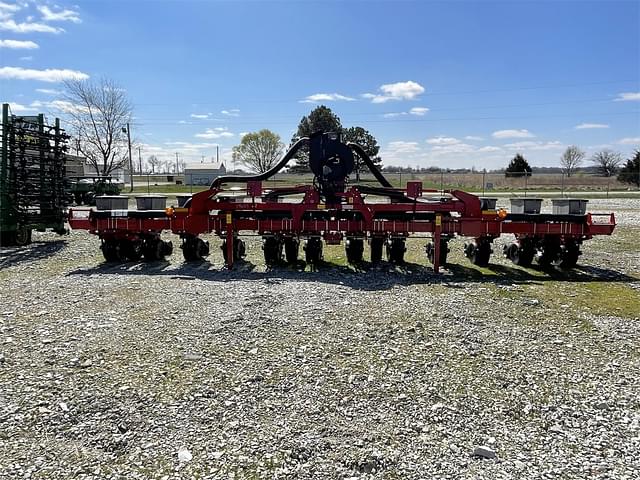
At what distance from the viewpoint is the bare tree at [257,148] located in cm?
7975

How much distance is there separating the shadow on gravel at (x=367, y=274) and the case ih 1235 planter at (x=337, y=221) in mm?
407

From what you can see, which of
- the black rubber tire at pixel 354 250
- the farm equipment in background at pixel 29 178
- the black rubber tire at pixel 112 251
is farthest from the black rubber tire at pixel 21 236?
the black rubber tire at pixel 354 250

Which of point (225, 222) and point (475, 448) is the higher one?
point (225, 222)

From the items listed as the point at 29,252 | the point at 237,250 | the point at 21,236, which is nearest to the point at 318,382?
the point at 237,250

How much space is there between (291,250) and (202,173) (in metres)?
70.5

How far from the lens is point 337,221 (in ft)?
33.1

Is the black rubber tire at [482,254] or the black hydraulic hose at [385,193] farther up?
the black hydraulic hose at [385,193]

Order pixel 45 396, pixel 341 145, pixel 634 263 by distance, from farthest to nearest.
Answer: pixel 634 263
pixel 341 145
pixel 45 396

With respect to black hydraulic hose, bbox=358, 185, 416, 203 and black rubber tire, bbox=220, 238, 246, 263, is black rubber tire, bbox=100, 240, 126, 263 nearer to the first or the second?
black rubber tire, bbox=220, 238, 246, 263

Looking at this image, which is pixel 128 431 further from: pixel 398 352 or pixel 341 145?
pixel 341 145

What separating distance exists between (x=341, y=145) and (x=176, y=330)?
571cm

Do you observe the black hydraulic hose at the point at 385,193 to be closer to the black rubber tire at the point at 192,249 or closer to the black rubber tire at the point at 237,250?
the black rubber tire at the point at 237,250

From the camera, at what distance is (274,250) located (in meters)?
10.8

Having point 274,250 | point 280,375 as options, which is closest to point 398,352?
point 280,375
